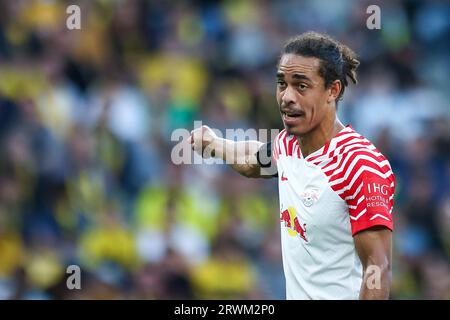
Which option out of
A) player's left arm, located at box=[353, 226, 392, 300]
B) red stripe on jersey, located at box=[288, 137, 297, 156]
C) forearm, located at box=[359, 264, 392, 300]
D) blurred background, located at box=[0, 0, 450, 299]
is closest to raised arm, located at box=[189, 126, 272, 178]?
red stripe on jersey, located at box=[288, 137, 297, 156]

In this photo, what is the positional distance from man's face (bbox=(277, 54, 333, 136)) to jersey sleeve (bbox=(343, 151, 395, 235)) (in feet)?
1.18

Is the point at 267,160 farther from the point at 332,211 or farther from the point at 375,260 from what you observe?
the point at 375,260

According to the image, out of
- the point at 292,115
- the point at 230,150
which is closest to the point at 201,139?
the point at 230,150

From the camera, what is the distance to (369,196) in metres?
4.42

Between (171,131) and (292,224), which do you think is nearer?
(292,224)

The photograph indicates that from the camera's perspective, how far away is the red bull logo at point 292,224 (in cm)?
473

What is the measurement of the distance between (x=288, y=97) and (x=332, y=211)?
0.59m

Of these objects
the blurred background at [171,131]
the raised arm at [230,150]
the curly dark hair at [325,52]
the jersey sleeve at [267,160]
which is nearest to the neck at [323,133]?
the curly dark hair at [325,52]

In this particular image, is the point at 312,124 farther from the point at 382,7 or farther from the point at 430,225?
the point at 382,7

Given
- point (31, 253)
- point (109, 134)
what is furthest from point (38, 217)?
point (109, 134)

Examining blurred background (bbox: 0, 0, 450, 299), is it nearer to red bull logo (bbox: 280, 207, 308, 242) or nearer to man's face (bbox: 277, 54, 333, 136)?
red bull logo (bbox: 280, 207, 308, 242)

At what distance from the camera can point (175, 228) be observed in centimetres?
831

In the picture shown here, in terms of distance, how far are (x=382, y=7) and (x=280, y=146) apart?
17.2 ft

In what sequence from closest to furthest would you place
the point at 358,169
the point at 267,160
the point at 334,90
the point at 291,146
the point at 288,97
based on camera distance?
1. the point at 358,169
2. the point at 288,97
3. the point at 334,90
4. the point at 291,146
5. the point at 267,160
